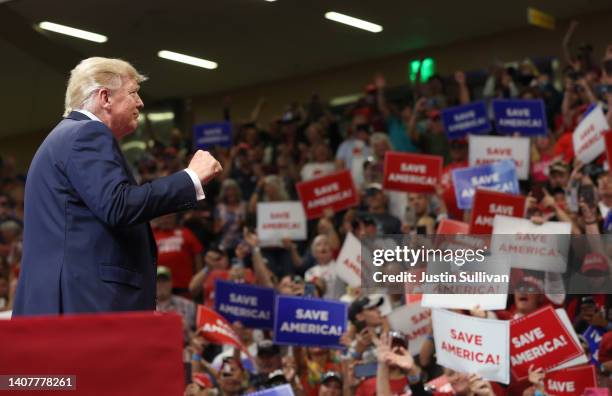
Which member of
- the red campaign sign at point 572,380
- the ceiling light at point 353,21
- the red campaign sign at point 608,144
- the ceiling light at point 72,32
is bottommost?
the red campaign sign at point 572,380

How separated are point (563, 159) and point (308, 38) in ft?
18.5

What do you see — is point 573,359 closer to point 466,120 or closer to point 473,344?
point 473,344

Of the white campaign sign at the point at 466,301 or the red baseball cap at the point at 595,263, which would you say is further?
the white campaign sign at the point at 466,301

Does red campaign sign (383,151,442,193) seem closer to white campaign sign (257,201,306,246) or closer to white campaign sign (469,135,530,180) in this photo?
white campaign sign (469,135,530,180)

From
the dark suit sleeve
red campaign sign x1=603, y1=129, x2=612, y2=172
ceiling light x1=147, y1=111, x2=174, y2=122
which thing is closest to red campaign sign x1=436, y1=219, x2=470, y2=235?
red campaign sign x1=603, y1=129, x2=612, y2=172

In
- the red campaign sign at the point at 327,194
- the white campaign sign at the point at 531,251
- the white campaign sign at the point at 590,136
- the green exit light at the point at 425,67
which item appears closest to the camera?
the white campaign sign at the point at 531,251

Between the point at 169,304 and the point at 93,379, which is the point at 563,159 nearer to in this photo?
the point at 169,304

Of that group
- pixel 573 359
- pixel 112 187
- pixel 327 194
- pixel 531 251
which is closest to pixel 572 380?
pixel 573 359

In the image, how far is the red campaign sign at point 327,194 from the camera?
33.3ft

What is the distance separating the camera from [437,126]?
11.1 m

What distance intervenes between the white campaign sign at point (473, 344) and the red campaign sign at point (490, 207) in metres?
1.78

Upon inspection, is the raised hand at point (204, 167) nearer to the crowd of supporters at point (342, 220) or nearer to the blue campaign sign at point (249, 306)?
the crowd of supporters at point (342, 220)

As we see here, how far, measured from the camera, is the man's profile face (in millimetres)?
3406

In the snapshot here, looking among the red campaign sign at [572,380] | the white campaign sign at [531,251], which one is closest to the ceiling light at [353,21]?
the red campaign sign at [572,380]
